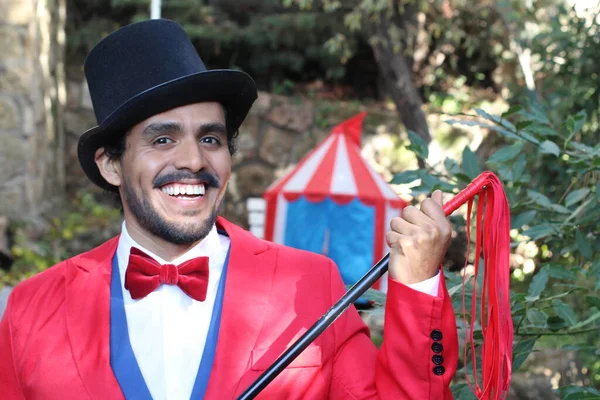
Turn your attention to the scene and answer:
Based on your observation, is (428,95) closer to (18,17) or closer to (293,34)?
(293,34)

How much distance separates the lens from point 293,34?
29.9ft

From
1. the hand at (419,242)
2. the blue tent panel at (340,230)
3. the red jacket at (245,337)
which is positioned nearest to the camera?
the hand at (419,242)

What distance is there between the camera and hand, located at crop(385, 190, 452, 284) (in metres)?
1.78

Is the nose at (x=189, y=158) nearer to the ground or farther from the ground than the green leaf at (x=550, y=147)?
nearer to the ground

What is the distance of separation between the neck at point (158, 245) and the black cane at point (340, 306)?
489mm

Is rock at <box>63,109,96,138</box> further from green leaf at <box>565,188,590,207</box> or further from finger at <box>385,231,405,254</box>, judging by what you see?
finger at <box>385,231,405,254</box>

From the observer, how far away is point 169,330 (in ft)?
7.14

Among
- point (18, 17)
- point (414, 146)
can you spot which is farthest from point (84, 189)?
point (414, 146)

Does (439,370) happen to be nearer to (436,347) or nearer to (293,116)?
(436,347)

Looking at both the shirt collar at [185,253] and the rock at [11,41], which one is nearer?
the shirt collar at [185,253]

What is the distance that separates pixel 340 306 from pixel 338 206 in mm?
4818

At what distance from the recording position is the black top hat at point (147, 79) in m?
2.17

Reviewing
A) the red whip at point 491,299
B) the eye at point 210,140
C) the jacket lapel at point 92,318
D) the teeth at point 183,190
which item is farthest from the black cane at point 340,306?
the eye at point 210,140

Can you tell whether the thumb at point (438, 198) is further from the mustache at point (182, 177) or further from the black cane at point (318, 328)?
the mustache at point (182, 177)
